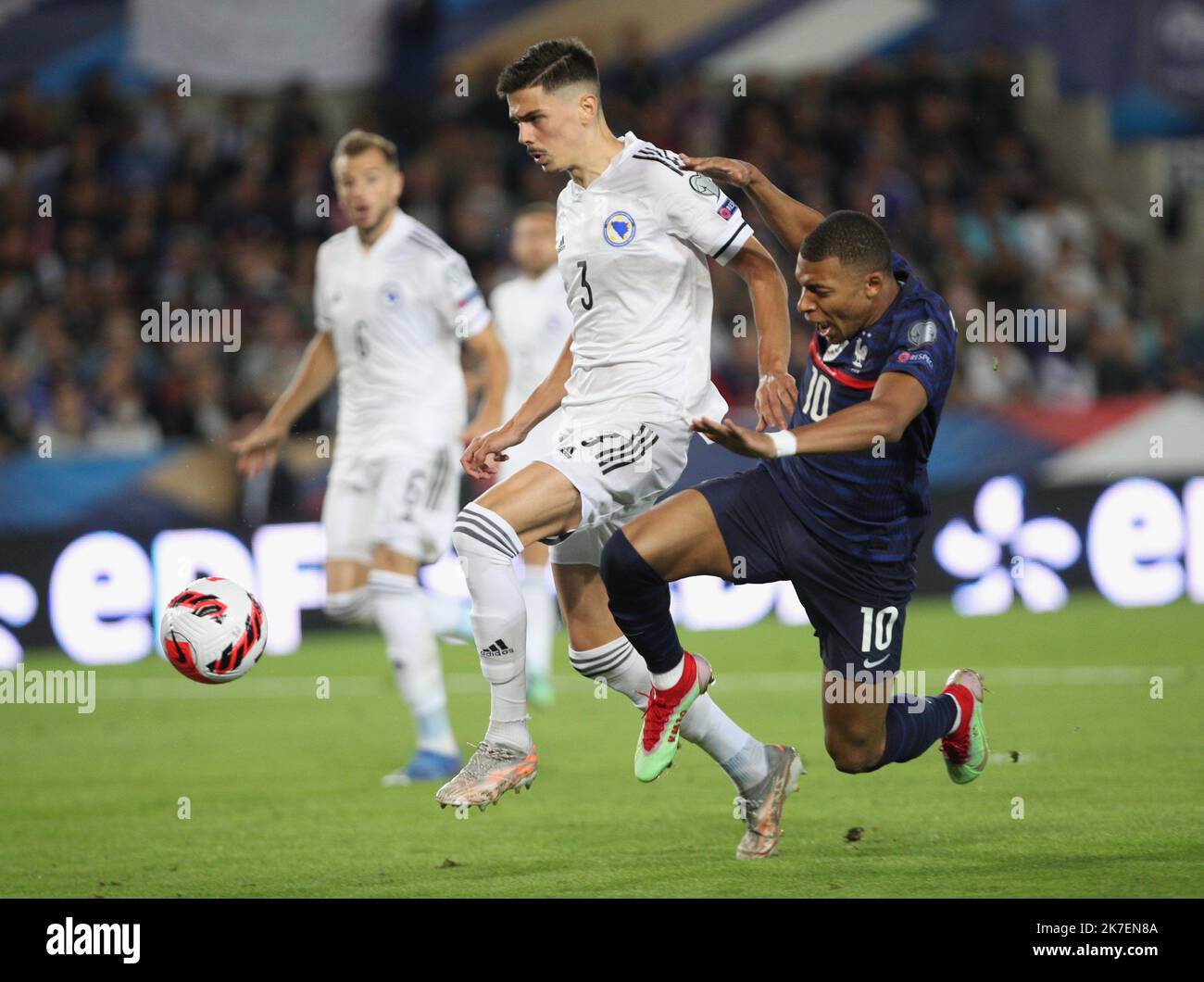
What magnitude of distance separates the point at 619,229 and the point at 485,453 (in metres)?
0.85

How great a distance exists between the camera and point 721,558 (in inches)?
224

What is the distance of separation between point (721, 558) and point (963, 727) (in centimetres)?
112

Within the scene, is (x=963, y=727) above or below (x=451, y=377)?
below

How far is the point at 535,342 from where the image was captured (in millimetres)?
10375

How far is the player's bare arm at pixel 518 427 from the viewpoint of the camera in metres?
5.86

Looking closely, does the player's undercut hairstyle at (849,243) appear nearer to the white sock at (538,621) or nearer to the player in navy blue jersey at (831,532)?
the player in navy blue jersey at (831,532)

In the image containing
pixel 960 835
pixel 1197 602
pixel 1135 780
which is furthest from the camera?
pixel 1197 602

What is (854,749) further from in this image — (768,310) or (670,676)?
(768,310)

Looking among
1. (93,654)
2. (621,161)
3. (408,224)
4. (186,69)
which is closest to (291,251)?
(186,69)

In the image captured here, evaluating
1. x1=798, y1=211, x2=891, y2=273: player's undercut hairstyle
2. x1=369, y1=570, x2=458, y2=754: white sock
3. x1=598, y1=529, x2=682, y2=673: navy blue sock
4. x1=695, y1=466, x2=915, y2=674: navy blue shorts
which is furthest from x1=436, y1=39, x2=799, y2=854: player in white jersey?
x1=369, y1=570, x2=458, y2=754: white sock

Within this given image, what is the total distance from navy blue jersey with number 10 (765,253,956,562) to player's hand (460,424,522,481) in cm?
86

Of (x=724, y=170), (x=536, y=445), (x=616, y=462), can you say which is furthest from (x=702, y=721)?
(x=536, y=445)

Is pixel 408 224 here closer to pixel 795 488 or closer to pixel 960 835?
pixel 795 488

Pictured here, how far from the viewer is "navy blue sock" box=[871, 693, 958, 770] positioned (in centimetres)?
577
